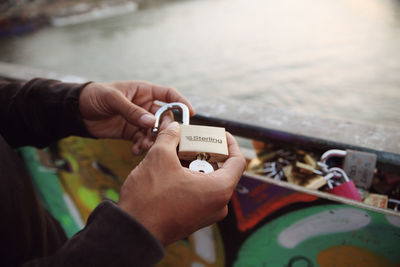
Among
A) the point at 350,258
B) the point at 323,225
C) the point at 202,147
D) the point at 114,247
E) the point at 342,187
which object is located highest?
the point at 202,147

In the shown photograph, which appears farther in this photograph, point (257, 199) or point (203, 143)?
point (257, 199)

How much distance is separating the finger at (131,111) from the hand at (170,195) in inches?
14.7

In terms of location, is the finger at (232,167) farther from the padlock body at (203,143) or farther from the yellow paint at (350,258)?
the yellow paint at (350,258)

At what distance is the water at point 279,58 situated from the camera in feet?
12.1

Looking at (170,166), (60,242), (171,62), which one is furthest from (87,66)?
(170,166)

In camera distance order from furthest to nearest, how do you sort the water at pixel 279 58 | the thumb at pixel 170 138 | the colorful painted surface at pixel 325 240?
the water at pixel 279 58 < the colorful painted surface at pixel 325 240 < the thumb at pixel 170 138

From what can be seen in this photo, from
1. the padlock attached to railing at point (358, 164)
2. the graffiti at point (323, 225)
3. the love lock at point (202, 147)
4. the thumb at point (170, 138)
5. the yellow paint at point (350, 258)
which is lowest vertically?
the yellow paint at point (350, 258)

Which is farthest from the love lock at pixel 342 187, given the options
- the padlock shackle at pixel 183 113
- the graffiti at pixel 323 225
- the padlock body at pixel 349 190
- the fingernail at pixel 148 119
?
the fingernail at pixel 148 119

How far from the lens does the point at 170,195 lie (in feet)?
2.52

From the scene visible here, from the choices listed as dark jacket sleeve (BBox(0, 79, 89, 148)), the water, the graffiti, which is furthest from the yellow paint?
the water

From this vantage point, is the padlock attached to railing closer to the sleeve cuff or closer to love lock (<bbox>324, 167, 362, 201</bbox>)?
love lock (<bbox>324, 167, 362, 201</bbox>)

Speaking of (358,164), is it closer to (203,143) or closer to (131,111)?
(203,143)

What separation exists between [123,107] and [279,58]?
17.5 feet

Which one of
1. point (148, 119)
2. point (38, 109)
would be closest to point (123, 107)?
point (148, 119)
